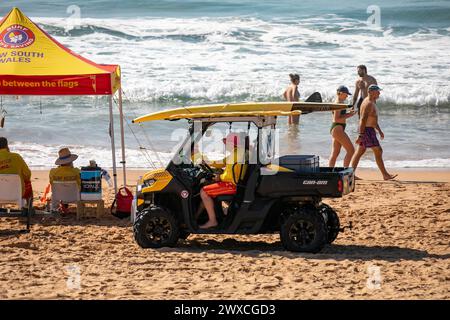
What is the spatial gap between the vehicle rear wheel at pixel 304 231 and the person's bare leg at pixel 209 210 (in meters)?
0.69

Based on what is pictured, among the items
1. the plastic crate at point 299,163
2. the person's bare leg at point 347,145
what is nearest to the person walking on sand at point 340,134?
the person's bare leg at point 347,145

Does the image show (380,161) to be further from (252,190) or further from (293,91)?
(252,190)

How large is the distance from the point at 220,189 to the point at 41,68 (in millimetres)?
3241

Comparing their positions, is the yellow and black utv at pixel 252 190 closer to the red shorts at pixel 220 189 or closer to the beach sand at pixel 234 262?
the red shorts at pixel 220 189

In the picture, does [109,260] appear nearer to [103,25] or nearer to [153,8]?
[103,25]

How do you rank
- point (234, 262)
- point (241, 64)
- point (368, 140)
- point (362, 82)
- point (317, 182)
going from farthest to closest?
point (241, 64), point (362, 82), point (368, 140), point (317, 182), point (234, 262)

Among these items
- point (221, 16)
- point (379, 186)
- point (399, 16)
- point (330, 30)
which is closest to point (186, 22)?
point (221, 16)

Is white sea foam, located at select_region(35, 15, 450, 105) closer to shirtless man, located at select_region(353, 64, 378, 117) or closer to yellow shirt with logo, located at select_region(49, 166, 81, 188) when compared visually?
shirtless man, located at select_region(353, 64, 378, 117)

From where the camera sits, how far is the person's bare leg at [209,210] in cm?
959

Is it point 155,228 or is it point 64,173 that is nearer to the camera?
point 155,228

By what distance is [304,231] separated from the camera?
31.1ft

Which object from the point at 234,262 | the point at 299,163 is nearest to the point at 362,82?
the point at 299,163

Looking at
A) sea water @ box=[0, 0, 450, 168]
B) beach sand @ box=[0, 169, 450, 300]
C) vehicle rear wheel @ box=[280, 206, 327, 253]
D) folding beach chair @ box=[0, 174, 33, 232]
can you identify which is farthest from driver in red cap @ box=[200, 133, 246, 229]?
sea water @ box=[0, 0, 450, 168]
